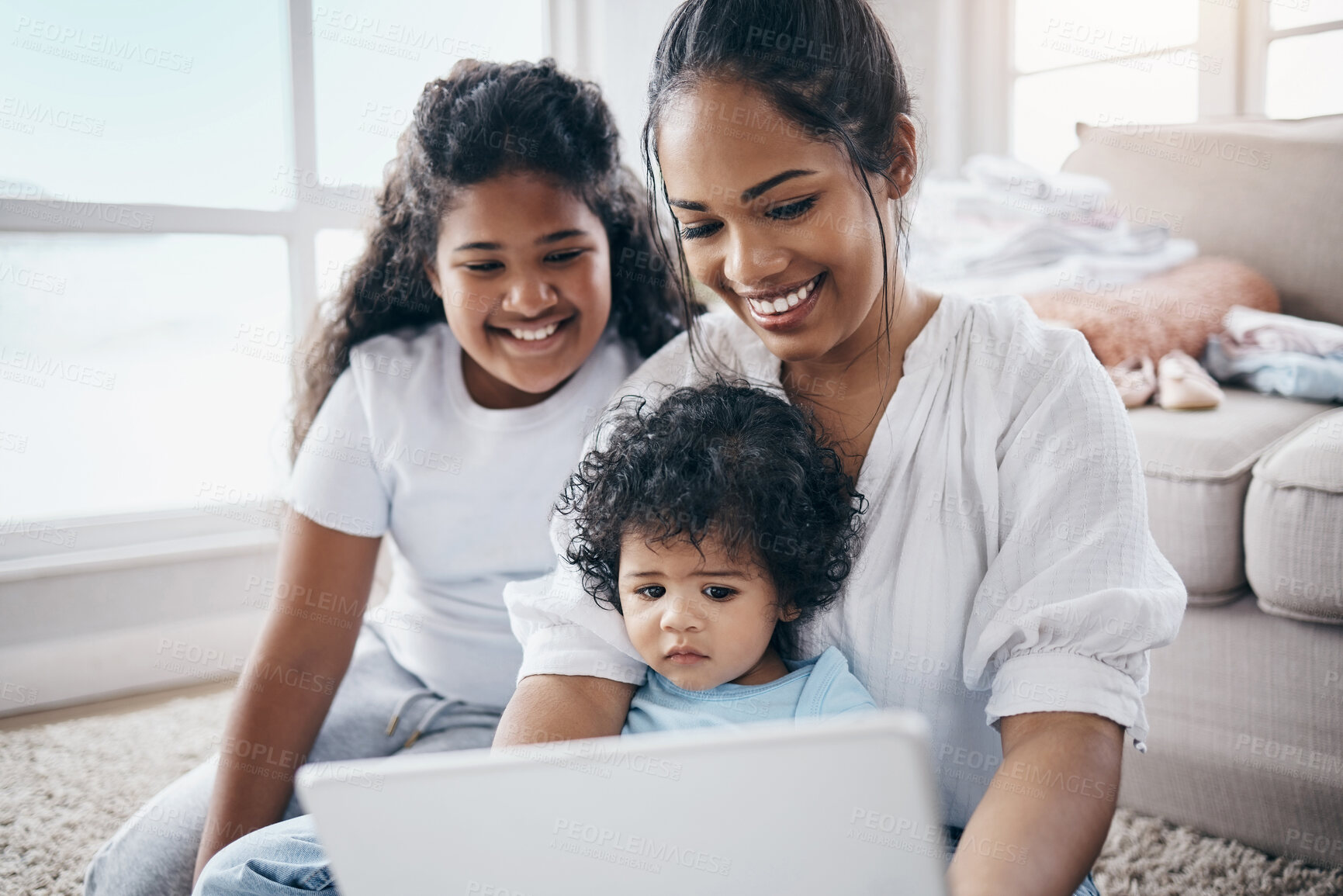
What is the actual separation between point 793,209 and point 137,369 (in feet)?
6.62

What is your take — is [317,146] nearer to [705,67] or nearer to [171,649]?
[171,649]

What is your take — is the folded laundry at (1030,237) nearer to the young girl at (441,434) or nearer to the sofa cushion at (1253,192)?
the sofa cushion at (1253,192)

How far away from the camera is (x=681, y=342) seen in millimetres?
1079

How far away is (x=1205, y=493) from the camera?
135 centimetres

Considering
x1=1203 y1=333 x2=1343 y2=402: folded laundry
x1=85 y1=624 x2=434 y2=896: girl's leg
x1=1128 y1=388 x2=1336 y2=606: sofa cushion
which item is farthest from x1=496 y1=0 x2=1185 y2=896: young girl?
x1=1203 y1=333 x2=1343 y2=402: folded laundry

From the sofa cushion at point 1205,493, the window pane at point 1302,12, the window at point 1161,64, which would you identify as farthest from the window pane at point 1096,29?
the sofa cushion at point 1205,493

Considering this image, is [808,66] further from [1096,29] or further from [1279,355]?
[1096,29]

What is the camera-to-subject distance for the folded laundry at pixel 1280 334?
158 cm

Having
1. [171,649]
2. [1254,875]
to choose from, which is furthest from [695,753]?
[171,649]

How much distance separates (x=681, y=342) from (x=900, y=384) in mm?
256

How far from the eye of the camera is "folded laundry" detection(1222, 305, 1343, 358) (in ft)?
5.20

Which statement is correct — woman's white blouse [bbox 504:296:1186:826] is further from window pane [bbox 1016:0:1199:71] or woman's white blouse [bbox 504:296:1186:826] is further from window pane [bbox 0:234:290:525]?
window pane [bbox 1016:0:1199:71]

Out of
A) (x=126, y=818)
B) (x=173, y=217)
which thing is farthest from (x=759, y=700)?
(x=173, y=217)

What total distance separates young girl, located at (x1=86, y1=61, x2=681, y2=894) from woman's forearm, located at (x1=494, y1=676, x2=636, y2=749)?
1.04ft
